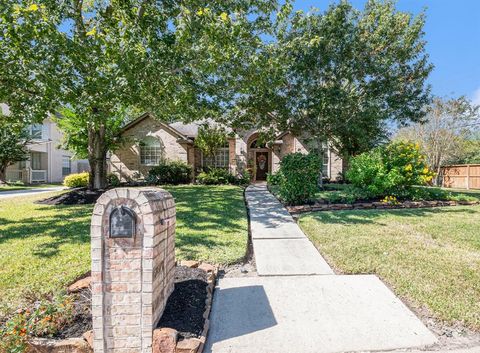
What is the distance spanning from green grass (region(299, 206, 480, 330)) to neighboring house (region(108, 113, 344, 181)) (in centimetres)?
1200

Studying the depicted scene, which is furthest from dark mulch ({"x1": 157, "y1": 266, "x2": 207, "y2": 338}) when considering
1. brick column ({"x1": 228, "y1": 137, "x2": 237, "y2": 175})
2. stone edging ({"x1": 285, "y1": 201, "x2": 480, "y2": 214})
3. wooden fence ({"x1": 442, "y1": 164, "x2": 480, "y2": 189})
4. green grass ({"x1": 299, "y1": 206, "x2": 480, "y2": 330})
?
wooden fence ({"x1": 442, "y1": 164, "x2": 480, "y2": 189})

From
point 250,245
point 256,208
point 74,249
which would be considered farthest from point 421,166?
point 74,249

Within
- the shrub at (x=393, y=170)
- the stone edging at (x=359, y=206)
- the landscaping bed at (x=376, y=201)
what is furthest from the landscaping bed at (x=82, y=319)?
the shrub at (x=393, y=170)

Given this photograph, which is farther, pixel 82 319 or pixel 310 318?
pixel 310 318

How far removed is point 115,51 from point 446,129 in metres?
26.8

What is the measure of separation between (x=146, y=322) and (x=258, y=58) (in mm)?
8699

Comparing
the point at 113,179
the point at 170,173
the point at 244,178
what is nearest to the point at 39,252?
the point at 170,173

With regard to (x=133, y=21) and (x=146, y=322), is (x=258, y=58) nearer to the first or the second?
(x=133, y=21)

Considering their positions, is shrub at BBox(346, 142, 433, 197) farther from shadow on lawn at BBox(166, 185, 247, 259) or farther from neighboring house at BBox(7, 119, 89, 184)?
neighboring house at BBox(7, 119, 89, 184)

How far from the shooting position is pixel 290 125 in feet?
47.0

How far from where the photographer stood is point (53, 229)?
6.37 m

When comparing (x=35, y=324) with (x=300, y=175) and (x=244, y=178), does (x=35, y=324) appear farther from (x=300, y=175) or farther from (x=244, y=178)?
(x=244, y=178)

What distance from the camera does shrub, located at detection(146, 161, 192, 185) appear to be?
18078 mm

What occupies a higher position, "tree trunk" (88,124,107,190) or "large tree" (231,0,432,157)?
"large tree" (231,0,432,157)
